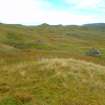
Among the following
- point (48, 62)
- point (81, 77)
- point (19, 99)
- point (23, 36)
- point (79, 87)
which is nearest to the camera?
point (19, 99)

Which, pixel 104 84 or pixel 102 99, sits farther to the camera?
pixel 104 84

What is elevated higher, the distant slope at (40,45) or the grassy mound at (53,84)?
the grassy mound at (53,84)

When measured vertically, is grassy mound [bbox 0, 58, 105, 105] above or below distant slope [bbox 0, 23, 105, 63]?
above

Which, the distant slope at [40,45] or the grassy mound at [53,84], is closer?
the grassy mound at [53,84]

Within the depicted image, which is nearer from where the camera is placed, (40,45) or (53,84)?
(53,84)

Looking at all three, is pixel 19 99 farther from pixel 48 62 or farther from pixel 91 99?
pixel 48 62

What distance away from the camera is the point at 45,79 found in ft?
61.9

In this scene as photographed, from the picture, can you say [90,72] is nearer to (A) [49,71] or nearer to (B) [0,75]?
(A) [49,71]

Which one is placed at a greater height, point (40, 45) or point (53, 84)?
point (53, 84)

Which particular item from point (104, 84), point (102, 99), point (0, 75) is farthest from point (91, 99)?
point (0, 75)

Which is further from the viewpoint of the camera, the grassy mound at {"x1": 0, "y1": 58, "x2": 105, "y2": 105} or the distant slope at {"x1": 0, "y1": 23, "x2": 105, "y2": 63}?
the distant slope at {"x1": 0, "y1": 23, "x2": 105, "y2": 63}

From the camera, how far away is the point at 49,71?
784 inches

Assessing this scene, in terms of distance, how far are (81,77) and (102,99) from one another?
2832 mm

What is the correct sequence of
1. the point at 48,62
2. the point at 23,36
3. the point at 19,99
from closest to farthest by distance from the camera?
1. the point at 19,99
2. the point at 48,62
3. the point at 23,36
